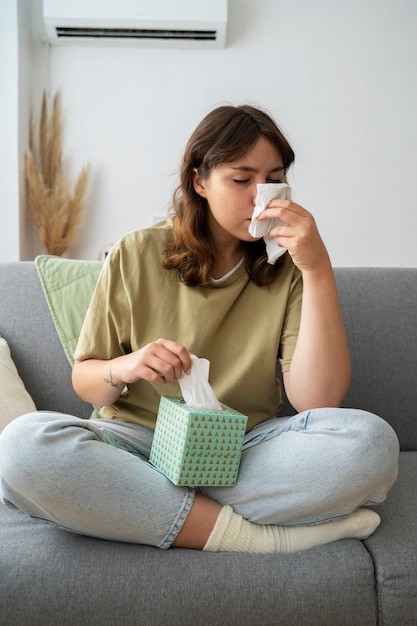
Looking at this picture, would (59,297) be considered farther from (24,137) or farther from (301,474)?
(24,137)

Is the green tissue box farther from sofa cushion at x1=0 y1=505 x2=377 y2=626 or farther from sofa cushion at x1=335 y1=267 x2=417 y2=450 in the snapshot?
sofa cushion at x1=335 y1=267 x2=417 y2=450

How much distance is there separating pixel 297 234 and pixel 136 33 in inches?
95.9

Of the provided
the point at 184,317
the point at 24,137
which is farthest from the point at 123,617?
the point at 24,137

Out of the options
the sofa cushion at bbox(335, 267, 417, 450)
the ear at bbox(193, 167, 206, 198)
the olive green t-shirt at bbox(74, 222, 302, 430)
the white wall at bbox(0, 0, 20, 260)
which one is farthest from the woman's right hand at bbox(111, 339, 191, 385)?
the white wall at bbox(0, 0, 20, 260)

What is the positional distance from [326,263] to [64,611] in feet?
2.55

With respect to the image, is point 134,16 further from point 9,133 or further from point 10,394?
point 10,394

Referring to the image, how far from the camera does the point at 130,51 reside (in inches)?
137

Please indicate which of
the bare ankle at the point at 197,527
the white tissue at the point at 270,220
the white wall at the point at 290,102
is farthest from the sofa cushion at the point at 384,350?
the white wall at the point at 290,102

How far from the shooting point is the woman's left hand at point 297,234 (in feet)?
4.50

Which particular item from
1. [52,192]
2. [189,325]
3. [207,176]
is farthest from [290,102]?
[189,325]

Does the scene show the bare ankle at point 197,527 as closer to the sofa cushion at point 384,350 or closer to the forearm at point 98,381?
the forearm at point 98,381

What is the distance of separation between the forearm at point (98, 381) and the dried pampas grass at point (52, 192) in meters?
2.07

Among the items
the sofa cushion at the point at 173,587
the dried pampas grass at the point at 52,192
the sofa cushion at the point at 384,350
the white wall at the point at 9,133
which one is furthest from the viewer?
the dried pampas grass at the point at 52,192

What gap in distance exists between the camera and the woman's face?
1.45 m
